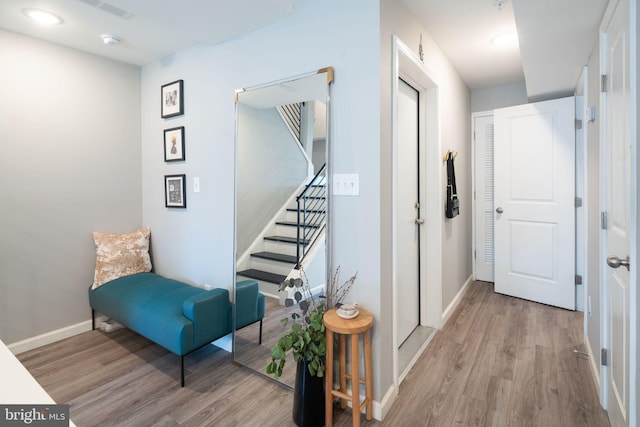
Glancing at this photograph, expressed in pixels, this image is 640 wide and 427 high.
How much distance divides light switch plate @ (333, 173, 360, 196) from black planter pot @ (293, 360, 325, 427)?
0.94 m

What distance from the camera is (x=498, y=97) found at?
154 inches

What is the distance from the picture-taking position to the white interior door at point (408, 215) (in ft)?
8.02

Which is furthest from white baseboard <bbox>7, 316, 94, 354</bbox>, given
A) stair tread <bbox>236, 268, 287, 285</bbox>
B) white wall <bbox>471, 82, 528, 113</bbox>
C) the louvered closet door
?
white wall <bbox>471, 82, 528, 113</bbox>

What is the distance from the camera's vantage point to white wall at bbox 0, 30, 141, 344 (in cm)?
240

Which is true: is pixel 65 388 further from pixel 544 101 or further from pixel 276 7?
pixel 544 101

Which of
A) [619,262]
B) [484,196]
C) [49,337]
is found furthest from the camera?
[484,196]

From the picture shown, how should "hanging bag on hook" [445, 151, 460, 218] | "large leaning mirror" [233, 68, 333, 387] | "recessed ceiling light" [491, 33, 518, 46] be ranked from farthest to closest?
"hanging bag on hook" [445, 151, 460, 218]
"recessed ceiling light" [491, 33, 518, 46]
"large leaning mirror" [233, 68, 333, 387]

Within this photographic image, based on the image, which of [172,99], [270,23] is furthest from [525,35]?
[172,99]

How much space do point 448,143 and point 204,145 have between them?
7.35 feet

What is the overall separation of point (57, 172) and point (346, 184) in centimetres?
244

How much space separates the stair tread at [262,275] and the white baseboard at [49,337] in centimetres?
163

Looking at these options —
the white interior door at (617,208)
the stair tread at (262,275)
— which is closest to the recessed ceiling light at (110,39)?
the stair tread at (262,275)

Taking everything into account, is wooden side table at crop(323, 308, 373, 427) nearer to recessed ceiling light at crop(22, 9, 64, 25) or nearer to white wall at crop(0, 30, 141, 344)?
white wall at crop(0, 30, 141, 344)

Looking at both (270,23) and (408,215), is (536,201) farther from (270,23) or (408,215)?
(270,23)
